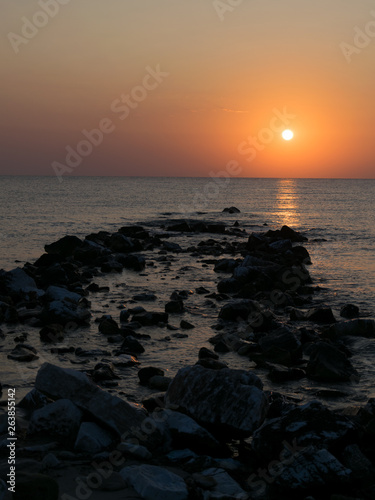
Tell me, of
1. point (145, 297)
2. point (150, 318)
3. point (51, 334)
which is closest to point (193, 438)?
point (51, 334)

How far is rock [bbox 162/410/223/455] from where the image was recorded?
5824 millimetres

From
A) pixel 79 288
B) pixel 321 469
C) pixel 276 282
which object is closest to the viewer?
pixel 321 469

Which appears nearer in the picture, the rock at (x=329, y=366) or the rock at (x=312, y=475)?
the rock at (x=312, y=475)

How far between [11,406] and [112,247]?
19.0 m

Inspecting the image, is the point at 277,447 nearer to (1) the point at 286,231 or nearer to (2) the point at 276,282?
(2) the point at 276,282

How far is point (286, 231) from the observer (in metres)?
32.3

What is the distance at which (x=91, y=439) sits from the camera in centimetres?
572

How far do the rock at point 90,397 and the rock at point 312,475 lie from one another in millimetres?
1785

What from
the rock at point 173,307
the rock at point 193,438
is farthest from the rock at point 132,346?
the rock at point 193,438

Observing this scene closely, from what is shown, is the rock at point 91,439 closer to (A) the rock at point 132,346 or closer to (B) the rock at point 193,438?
(B) the rock at point 193,438

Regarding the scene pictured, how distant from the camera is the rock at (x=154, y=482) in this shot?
477 centimetres

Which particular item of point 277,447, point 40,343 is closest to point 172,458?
point 277,447

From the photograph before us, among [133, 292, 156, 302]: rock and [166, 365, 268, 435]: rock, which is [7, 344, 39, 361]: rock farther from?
[133, 292, 156, 302]: rock

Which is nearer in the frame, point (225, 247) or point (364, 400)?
point (364, 400)
